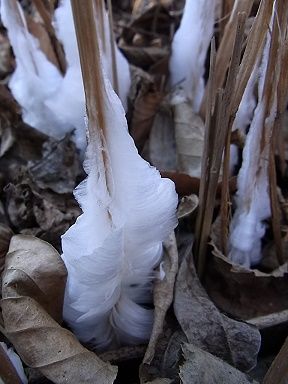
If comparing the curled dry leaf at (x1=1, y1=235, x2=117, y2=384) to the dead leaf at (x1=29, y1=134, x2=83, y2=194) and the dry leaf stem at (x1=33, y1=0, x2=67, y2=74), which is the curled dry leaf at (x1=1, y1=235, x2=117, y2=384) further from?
the dry leaf stem at (x1=33, y1=0, x2=67, y2=74)

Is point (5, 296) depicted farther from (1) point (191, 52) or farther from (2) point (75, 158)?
(1) point (191, 52)

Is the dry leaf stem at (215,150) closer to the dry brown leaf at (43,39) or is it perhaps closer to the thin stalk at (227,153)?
the thin stalk at (227,153)

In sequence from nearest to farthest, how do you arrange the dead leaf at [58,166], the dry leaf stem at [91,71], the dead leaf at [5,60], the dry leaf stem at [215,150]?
the dry leaf stem at [91,71], the dry leaf stem at [215,150], the dead leaf at [58,166], the dead leaf at [5,60]

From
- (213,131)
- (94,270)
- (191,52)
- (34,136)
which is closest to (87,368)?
(94,270)

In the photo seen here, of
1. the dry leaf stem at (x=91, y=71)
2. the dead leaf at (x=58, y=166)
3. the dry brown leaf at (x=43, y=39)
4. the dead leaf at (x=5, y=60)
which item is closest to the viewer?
the dry leaf stem at (x=91, y=71)

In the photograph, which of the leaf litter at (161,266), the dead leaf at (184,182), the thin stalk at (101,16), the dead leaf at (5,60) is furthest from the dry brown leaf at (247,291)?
the dead leaf at (5,60)

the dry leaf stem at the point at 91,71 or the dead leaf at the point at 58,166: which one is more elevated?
the dry leaf stem at the point at 91,71

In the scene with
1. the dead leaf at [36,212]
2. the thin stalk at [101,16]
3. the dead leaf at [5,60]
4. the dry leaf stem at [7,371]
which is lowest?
the dry leaf stem at [7,371]

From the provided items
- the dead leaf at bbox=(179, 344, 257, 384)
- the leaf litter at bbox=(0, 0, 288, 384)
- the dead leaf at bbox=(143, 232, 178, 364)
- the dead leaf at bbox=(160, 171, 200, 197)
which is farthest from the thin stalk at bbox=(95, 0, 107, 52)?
the dead leaf at bbox=(179, 344, 257, 384)

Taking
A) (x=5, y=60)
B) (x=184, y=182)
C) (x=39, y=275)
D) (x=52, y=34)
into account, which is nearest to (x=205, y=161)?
(x=184, y=182)
